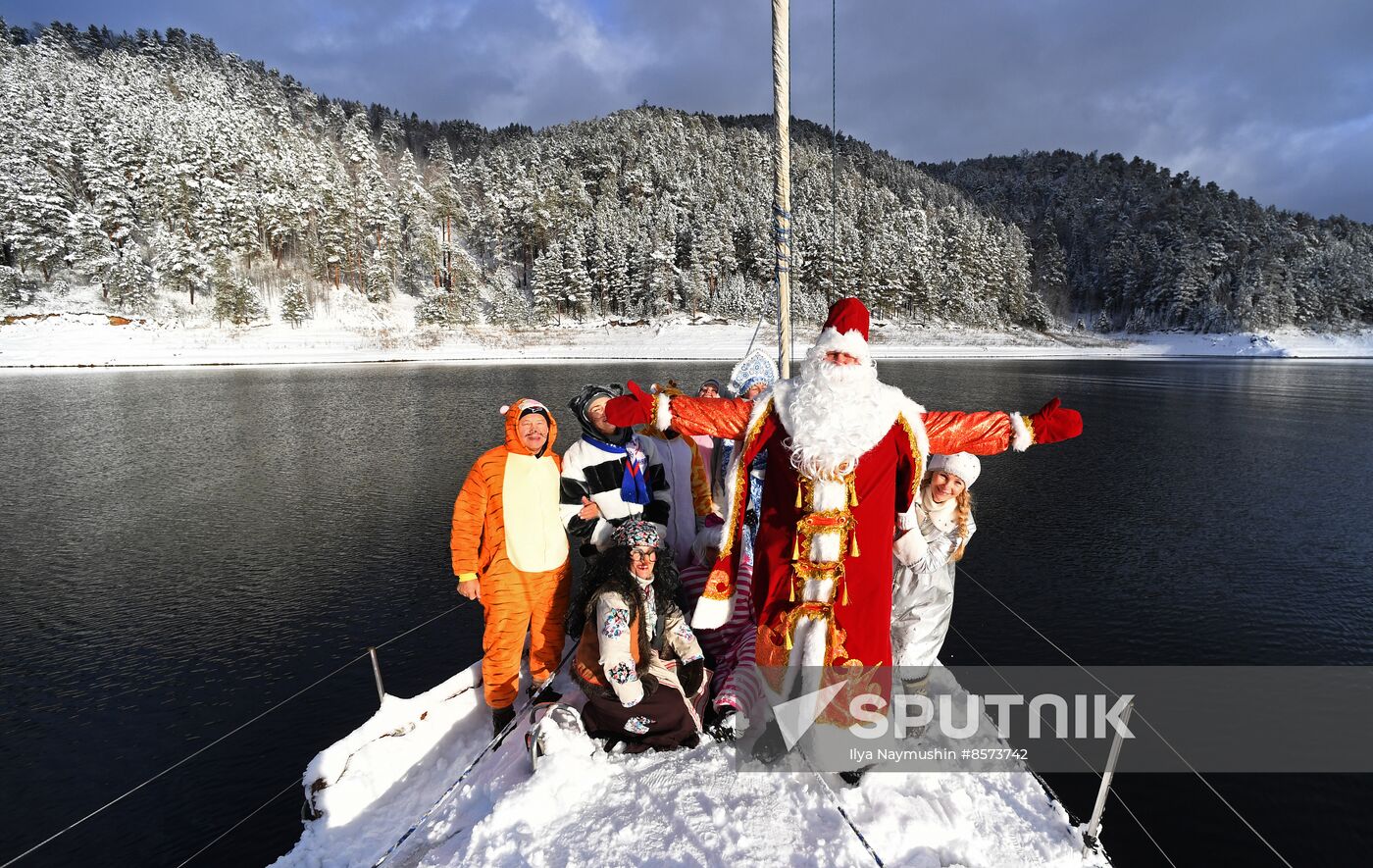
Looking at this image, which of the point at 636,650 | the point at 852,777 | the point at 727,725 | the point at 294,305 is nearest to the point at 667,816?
the point at 727,725

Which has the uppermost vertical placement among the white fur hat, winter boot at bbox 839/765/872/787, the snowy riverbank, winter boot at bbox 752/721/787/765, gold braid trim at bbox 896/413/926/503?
the snowy riverbank

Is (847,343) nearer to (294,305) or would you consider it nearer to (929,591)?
(929,591)

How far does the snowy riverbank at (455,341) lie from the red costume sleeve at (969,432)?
39.2 metres

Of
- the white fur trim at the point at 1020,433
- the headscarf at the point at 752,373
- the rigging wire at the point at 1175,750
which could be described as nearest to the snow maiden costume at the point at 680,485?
the headscarf at the point at 752,373

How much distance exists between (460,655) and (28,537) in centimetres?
874

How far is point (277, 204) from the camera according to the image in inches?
1879

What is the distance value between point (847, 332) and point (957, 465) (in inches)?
50.5

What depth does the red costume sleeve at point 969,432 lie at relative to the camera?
2.83 metres

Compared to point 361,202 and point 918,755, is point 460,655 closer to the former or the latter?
point 918,755

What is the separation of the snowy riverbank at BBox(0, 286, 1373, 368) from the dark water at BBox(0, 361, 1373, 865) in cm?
2448

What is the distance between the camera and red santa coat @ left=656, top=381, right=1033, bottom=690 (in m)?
2.77

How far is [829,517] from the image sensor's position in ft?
9.02

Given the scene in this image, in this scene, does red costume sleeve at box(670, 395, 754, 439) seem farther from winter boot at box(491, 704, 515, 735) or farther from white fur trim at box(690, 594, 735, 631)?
winter boot at box(491, 704, 515, 735)

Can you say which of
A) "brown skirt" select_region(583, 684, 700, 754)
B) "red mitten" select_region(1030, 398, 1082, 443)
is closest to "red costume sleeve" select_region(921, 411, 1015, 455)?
"red mitten" select_region(1030, 398, 1082, 443)
